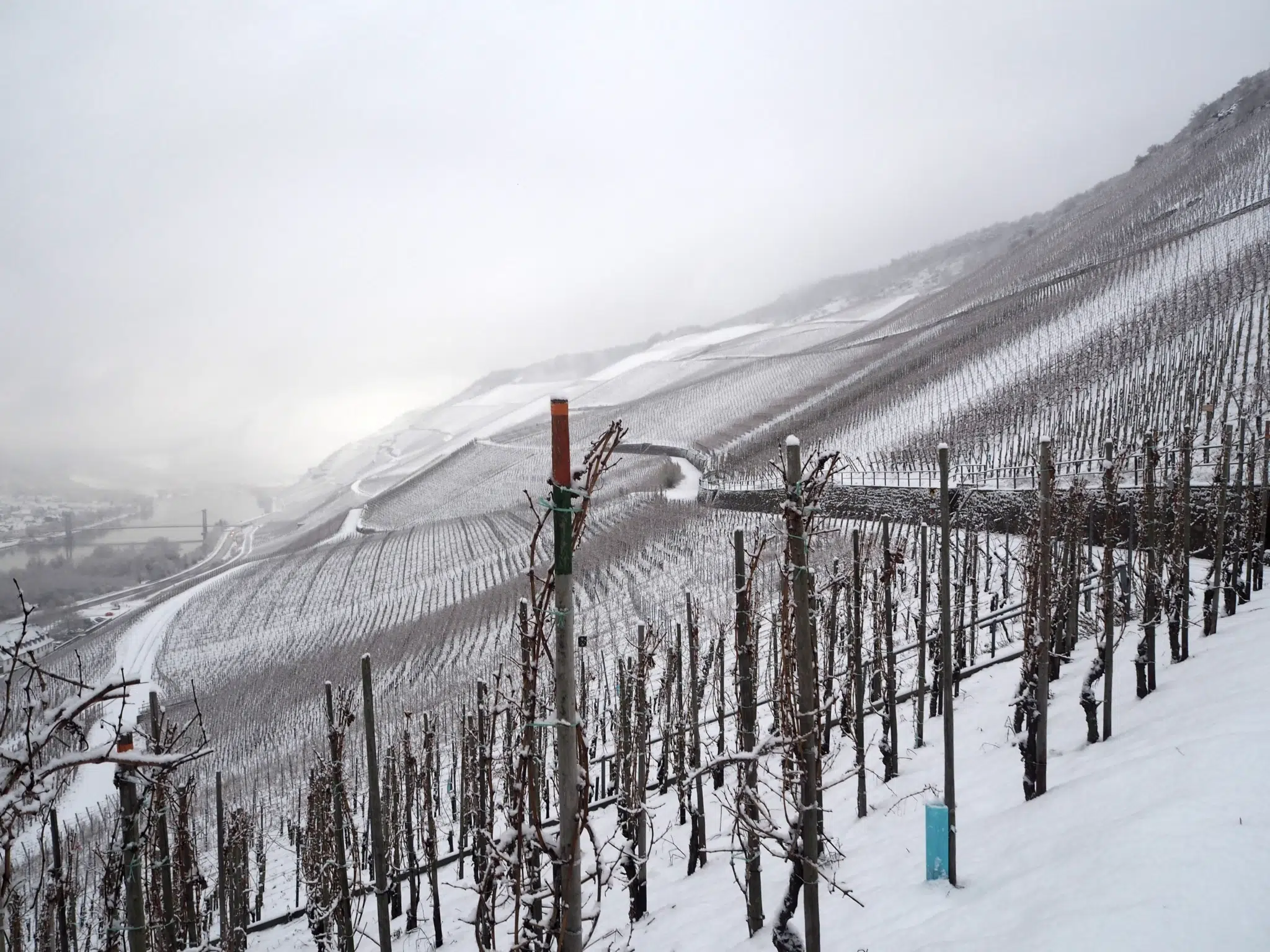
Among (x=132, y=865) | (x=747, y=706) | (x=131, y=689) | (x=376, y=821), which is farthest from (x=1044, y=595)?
(x=131, y=689)

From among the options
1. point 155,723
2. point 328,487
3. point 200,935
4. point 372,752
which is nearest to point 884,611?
point 372,752

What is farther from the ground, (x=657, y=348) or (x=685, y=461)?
(x=657, y=348)

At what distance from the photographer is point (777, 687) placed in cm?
573

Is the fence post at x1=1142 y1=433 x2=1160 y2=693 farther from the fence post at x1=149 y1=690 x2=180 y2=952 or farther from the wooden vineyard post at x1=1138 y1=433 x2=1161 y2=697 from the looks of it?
the fence post at x1=149 y1=690 x2=180 y2=952

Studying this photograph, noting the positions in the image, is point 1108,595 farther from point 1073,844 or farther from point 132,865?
point 132,865

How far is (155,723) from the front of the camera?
23.8 feet

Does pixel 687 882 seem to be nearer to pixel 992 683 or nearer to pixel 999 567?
pixel 992 683

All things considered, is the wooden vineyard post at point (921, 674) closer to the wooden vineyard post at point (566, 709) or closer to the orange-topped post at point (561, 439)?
the wooden vineyard post at point (566, 709)

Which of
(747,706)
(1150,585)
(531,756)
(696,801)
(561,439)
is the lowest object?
(696,801)

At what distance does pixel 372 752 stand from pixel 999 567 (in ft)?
51.9

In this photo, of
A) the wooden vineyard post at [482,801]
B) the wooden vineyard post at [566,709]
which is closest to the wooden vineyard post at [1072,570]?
the wooden vineyard post at [482,801]

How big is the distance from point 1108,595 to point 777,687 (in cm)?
431

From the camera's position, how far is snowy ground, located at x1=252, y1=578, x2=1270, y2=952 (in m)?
4.18

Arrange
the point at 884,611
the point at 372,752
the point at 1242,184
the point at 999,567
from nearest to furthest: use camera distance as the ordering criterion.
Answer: the point at 372,752 → the point at 884,611 → the point at 999,567 → the point at 1242,184
